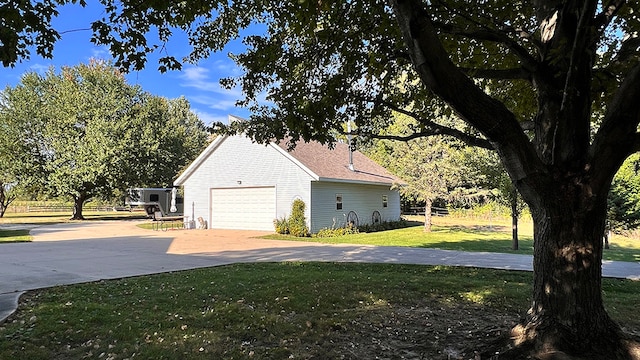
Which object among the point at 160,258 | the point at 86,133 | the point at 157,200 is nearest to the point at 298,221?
the point at 160,258

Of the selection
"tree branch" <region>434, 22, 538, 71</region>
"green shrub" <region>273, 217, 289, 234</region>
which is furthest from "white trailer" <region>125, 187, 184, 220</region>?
"tree branch" <region>434, 22, 538, 71</region>

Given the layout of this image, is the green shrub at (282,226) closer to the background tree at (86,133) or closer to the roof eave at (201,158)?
the roof eave at (201,158)

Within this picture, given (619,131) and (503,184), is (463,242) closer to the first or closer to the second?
(503,184)

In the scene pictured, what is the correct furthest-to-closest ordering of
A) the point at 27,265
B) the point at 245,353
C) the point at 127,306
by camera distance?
the point at 27,265
the point at 127,306
the point at 245,353

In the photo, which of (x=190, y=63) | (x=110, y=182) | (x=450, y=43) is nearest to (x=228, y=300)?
(x=190, y=63)

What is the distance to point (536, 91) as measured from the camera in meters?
4.43

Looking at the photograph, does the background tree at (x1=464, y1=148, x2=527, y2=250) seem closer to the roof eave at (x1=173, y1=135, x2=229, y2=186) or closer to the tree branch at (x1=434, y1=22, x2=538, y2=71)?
the tree branch at (x1=434, y1=22, x2=538, y2=71)

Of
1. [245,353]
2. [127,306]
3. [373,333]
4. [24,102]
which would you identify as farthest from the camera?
[24,102]

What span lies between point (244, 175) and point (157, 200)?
14040mm

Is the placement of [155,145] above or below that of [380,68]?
above

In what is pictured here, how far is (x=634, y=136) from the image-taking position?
3.46 meters

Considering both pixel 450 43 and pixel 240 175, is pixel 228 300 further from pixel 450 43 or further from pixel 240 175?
pixel 240 175

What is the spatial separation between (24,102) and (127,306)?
3069 centimetres

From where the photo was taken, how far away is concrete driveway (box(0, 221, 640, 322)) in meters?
8.17
